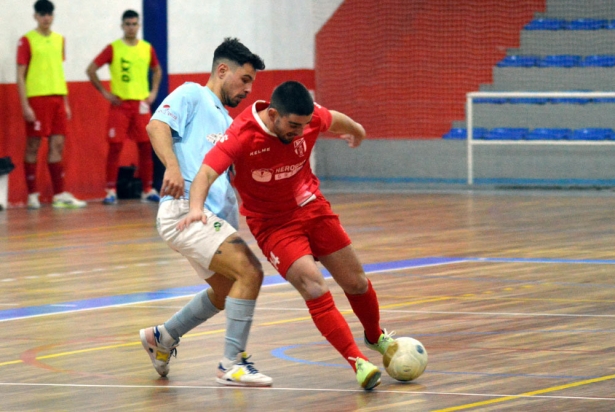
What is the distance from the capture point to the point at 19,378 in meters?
5.50

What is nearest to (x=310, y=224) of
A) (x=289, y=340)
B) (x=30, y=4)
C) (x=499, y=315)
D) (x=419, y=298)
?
(x=289, y=340)

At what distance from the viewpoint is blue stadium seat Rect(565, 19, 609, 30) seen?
1877cm

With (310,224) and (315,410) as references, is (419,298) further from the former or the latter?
(315,410)

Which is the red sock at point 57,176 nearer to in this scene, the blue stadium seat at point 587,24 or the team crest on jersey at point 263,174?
the blue stadium seat at point 587,24

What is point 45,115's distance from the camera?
14477 mm

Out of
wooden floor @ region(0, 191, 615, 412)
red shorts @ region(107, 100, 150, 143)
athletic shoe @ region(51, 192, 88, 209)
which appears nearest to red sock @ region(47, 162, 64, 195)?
athletic shoe @ region(51, 192, 88, 209)

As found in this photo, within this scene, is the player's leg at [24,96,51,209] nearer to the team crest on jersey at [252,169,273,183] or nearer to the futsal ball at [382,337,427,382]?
the team crest on jersey at [252,169,273,183]

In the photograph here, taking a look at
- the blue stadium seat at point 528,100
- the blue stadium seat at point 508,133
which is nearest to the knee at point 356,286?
the blue stadium seat at point 508,133

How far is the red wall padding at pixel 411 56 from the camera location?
756 inches

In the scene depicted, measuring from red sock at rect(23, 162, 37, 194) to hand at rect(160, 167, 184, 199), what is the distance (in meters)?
9.67

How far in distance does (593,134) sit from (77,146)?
7.20m

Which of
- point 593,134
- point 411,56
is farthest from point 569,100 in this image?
point 411,56

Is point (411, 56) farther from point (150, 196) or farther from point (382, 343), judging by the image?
point (382, 343)

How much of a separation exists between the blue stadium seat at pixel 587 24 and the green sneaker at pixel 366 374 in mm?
14732
